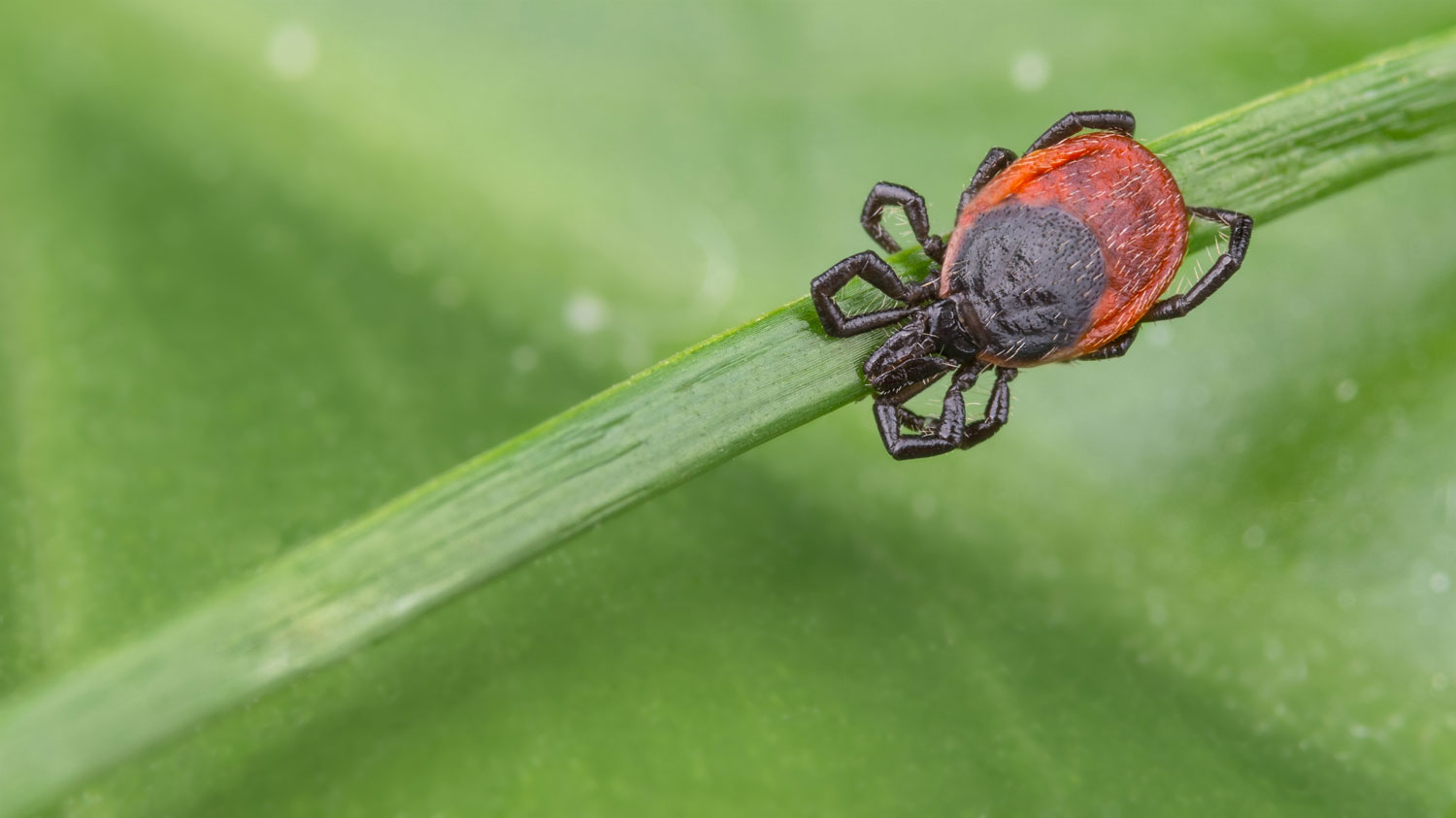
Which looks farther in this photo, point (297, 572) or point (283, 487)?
point (283, 487)

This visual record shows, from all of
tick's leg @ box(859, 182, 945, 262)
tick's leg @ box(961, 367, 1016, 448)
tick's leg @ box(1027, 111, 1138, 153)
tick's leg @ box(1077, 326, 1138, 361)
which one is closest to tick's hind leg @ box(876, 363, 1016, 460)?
tick's leg @ box(961, 367, 1016, 448)

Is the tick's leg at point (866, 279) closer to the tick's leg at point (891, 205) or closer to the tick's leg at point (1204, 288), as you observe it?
the tick's leg at point (891, 205)

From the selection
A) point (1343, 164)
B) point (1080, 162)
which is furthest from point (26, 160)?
point (1343, 164)

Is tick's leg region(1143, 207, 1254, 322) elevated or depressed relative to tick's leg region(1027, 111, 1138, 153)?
depressed

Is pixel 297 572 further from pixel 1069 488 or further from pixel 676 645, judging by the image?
pixel 1069 488

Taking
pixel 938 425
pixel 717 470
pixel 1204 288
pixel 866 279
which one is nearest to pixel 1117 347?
pixel 1204 288

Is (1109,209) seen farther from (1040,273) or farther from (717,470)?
(717,470)

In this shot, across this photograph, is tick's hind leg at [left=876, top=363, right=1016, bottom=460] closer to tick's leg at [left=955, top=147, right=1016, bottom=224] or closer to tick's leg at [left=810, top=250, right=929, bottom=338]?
tick's leg at [left=810, top=250, right=929, bottom=338]
